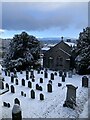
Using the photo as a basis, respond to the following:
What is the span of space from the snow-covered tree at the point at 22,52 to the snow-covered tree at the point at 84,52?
7346mm

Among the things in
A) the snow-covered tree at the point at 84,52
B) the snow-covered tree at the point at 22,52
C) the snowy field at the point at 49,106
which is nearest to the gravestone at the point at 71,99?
the snowy field at the point at 49,106

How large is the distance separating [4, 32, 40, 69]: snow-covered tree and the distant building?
208 centimetres

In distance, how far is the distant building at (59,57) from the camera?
33000mm

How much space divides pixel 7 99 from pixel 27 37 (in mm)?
17741

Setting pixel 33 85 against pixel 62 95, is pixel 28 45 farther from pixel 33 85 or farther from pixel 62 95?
pixel 62 95

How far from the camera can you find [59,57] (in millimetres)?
33656

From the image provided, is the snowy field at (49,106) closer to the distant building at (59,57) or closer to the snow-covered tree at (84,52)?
the snow-covered tree at (84,52)

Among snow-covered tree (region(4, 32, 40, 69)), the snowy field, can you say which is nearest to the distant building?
snow-covered tree (region(4, 32, 40, 69))

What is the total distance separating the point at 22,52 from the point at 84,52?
9.86 metres

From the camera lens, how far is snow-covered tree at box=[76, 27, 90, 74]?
2719 centimetres

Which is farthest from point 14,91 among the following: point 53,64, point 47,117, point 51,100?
point 53,64

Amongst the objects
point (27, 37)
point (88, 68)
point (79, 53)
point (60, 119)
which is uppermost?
point (27, 37)

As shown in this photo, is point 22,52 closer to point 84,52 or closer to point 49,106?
point 84,52

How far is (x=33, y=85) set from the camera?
21.9 metres
